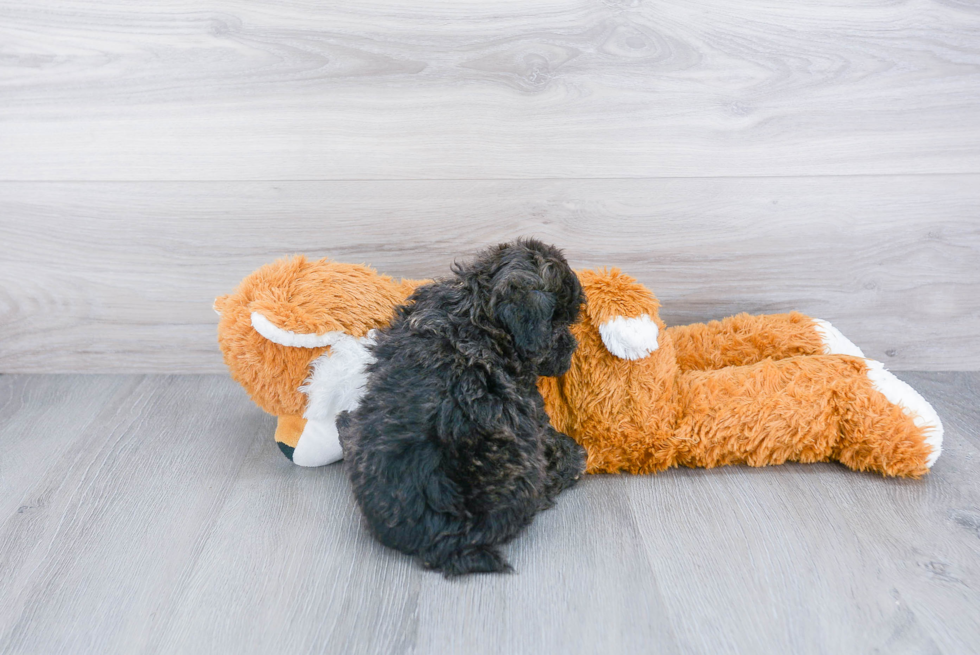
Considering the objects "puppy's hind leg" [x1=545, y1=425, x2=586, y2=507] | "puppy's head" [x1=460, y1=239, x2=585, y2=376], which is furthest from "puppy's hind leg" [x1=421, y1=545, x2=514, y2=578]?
"puppy's head" [x1=460, y1=239, x2=585, y2=376]

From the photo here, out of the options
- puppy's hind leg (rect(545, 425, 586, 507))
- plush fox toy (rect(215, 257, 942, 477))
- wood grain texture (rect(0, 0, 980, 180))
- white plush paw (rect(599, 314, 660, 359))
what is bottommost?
puppy's hind leg (rect(545, 425, 586, 507))

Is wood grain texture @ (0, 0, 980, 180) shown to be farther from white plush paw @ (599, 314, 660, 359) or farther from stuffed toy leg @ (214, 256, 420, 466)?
white plush paw @ (599, 314, 660, 359)

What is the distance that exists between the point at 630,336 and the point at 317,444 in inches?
24.3

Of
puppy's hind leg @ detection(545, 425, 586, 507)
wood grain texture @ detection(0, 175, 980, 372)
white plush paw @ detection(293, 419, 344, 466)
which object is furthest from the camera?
wood grain texture @ detection(0, 175, 980, 372)

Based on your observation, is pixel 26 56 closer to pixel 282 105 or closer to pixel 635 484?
pixel 282 105

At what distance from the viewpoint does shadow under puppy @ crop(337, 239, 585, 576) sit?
943 mm

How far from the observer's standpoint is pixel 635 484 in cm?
119

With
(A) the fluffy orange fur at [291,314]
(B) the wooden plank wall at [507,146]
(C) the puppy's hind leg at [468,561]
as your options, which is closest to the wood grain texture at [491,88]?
(B) the wooden plank wall at [507,146]

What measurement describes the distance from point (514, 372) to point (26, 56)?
125 centimetres

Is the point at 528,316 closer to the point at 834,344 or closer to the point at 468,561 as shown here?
the point at 468,561

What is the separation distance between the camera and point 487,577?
3.19 feet

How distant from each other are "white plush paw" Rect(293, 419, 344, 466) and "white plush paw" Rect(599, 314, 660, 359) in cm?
53

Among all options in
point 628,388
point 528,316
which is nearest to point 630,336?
point 628,388

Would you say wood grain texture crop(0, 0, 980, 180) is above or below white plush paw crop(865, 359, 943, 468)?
above
